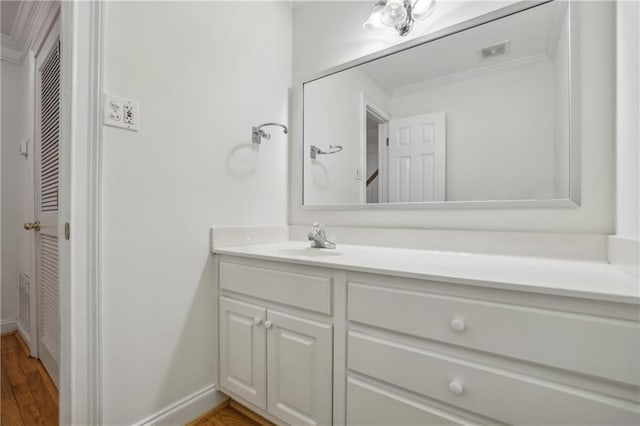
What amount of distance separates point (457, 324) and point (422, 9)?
4.49ft

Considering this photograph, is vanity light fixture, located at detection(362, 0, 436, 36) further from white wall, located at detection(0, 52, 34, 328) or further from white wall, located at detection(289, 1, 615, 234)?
white wall, located at detection(0, 52, 34, 328)

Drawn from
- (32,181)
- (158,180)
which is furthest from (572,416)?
(32,181)

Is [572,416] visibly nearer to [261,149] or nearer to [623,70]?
[623,70]

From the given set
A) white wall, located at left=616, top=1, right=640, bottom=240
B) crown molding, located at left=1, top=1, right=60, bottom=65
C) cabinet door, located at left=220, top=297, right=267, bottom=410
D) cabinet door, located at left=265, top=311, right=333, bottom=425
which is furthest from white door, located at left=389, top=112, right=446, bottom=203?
crown molding, located at left=1, top=1, right=60, bottom=65

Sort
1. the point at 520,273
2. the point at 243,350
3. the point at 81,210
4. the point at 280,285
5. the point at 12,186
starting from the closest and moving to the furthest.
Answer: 1. the point at 520,273
2. the point at 81,210
3. the point at 280,285
4. the point at 243,350
5. the point at 12,186

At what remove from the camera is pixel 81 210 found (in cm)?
95

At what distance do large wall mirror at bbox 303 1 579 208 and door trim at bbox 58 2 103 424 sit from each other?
1.09 meters

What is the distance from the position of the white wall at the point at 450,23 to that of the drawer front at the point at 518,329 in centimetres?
58

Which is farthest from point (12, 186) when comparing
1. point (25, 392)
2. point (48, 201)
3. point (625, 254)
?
point (625, 254)

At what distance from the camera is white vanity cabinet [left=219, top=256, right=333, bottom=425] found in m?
0.99

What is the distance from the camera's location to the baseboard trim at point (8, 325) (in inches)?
84.0

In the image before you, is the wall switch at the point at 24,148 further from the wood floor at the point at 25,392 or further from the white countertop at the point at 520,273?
the white countertop at the point at 520,273

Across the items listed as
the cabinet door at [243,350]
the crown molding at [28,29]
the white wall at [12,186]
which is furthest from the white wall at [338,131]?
the white wall at [12,186]

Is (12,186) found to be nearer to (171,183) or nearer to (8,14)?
(8,14)
